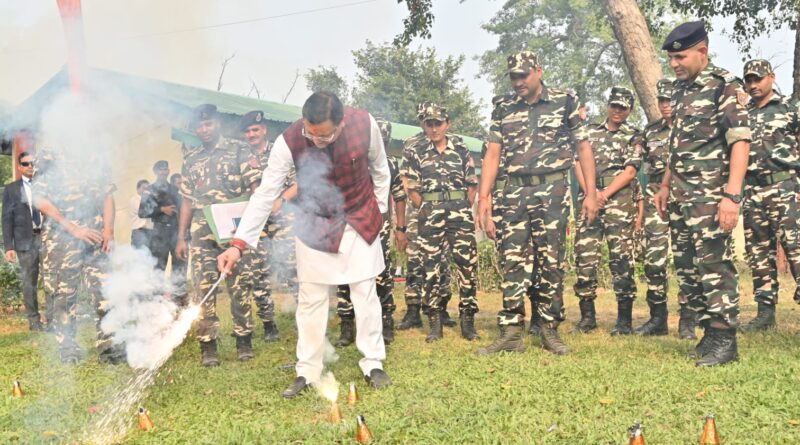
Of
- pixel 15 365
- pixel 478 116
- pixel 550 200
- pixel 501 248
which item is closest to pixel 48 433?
pixel 15 365

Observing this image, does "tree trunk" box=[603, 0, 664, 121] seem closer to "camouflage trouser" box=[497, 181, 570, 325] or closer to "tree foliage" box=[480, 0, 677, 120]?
"camouflage trouser" box=[497, 181, 570, 325]

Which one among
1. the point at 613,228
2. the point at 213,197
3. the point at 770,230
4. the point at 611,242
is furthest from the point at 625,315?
the point at 213,197

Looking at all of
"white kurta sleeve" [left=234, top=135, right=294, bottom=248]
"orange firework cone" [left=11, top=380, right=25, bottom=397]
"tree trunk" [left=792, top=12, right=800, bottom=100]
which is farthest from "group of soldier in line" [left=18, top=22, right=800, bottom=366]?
"tree trunk" [left=792, top=12, right=800, bottom=100]

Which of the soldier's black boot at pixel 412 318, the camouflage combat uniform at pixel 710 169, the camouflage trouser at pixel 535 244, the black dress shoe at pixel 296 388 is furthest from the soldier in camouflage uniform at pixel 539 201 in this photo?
the soldier's black boot at pixel 412 318

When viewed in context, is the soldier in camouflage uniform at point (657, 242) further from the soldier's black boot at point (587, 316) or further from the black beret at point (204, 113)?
the black beret at point (204, 113)

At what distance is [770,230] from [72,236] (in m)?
6.99

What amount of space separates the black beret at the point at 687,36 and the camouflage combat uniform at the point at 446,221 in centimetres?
265

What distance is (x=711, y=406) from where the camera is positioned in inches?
155

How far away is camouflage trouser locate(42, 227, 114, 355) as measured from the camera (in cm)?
642

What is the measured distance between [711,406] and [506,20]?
42.6m

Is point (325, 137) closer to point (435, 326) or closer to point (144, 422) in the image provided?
point (144, 422)

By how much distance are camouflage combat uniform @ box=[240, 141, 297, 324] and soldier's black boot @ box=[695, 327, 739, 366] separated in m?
3.87

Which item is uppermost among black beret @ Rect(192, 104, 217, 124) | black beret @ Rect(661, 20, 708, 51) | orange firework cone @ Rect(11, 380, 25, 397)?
black beret @ Rect(661, 20, 708, 51)

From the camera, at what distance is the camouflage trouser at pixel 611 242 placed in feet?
22.6
